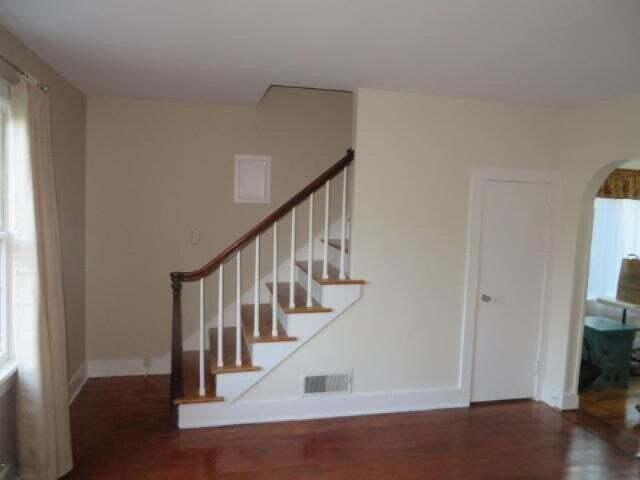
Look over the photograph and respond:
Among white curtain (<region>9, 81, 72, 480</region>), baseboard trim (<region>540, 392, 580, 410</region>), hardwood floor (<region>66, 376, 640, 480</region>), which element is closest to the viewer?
white curtain (<region>9, 81, 72, 480</region>)

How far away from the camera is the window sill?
2.05 metres

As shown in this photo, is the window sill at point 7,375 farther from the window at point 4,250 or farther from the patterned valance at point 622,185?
the patterned valance at point 622,185

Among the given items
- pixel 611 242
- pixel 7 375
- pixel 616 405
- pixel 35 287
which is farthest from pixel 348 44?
pixel 611 242

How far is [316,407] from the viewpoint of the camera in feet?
10.1

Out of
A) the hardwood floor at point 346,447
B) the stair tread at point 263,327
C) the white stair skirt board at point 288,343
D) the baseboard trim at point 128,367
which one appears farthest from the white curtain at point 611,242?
the baseboard trim at point 128,367

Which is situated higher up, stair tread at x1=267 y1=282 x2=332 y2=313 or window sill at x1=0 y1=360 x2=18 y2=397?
stair tread at x1=267 y1=282 x2=332 y2=313

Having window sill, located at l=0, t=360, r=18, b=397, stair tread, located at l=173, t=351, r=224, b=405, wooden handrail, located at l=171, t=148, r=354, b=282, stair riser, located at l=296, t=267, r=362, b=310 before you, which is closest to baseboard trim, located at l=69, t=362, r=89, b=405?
stair tread, located at l=173, t=351, r=224, b=405

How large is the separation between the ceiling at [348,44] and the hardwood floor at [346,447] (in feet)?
7.89

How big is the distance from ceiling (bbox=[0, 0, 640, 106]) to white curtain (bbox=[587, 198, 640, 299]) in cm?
238

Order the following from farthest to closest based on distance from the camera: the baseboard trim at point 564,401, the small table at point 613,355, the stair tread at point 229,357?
the small table at point 613,355 < the baseboard trim at point 564,401 < the stair tread at point 229,357

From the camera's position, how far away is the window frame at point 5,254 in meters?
2.11

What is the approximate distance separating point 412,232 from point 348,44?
1.49m

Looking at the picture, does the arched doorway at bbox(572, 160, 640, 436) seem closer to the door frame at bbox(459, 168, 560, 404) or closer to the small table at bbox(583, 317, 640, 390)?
the small table at bbox(583, 317, 640, 390)

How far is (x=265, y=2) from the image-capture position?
5.61ft
